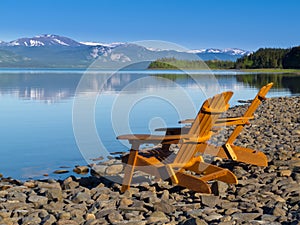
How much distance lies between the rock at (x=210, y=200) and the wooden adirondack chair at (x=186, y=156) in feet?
0.69

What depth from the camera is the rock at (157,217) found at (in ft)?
17.9

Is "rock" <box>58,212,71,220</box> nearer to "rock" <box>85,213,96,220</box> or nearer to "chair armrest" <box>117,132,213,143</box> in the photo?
"rock" <box>85,213,96,220</box>

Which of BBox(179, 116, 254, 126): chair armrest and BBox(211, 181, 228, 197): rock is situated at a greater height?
BBox(179, 116, 254, 126): chair armrest

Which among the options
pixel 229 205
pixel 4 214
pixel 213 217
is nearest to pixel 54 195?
pixel 4 214

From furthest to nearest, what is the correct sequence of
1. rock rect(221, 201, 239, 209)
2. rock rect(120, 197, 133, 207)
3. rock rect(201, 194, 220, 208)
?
rock rect(120, 197, 133, 207)
rock rect(201, 194, 220, 208)
rock rect(221, 201, 239, 209)

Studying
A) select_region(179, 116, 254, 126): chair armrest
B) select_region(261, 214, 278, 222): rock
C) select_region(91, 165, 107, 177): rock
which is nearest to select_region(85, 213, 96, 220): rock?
select_region(261, 214, 278, 222): rock

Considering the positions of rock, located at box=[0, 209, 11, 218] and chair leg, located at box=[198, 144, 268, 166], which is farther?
chair leg, located at box=[198, 144, 268, 166]

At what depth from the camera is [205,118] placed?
21.4ft

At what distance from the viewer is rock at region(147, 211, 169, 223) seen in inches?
215

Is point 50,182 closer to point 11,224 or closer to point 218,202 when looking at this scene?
point 11,224

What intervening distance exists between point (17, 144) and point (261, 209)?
9.46 metres

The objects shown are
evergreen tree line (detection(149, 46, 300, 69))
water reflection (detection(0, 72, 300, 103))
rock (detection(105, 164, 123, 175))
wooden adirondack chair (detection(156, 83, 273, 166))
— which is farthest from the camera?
evergreen tree line (detection(149, 46, 300, 69))

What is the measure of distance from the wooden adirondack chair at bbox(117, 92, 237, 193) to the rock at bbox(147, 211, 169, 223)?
38.9 inches

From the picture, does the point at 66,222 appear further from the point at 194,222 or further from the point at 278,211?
the point at 278,211
